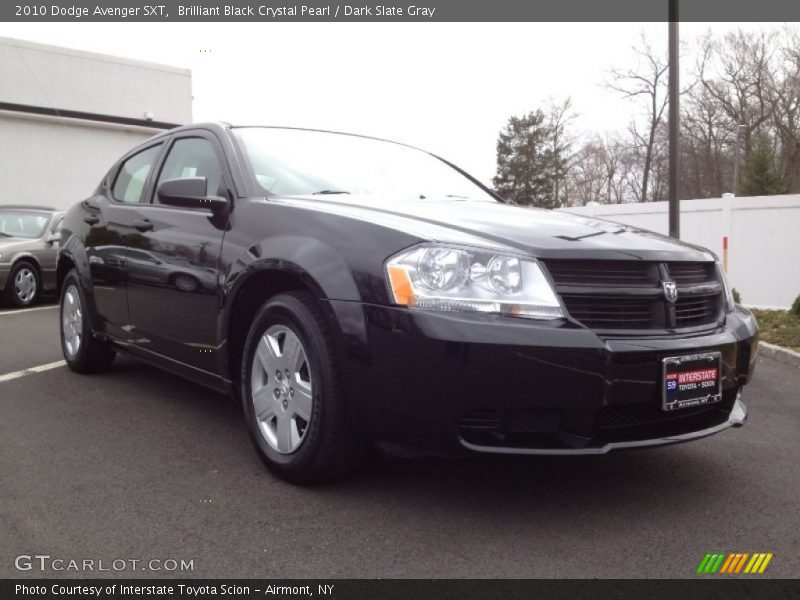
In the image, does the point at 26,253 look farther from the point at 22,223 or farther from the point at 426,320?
the point at 426,320

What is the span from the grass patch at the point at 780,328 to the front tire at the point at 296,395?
5569 mm

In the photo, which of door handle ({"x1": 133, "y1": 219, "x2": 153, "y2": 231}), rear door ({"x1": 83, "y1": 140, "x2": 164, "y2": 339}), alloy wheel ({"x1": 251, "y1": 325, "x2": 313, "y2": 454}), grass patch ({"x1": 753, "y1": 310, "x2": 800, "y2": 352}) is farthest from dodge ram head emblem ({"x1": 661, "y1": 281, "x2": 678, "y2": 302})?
grass patch ({"x1": 753, "y1": 310, "x2": 800, "y2": 352})

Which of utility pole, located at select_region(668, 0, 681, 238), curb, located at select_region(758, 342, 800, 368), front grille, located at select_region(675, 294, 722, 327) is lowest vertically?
curb, located at select_region(758, 342, 800, 368)

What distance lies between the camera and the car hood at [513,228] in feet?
9.30

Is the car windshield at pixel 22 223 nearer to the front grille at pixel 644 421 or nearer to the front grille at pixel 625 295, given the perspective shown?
the front grille at pixel 625 295

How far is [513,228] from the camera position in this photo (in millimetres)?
3043

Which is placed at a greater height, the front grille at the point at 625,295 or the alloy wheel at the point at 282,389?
the front grille at the point at 625,295

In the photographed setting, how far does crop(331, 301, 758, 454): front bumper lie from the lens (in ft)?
8.49

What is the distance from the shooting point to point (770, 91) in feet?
132

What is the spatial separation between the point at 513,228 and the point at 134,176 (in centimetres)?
293

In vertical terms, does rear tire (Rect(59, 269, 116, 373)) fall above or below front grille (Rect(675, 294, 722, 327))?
below

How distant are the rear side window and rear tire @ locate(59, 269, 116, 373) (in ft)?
2.39

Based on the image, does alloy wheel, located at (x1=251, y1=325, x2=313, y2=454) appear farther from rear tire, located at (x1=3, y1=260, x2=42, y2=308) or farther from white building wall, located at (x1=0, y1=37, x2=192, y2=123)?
white building wall, located at (x1=0, y1=37, x2=192, y2=123)

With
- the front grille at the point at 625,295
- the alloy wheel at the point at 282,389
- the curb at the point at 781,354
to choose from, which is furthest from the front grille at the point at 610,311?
the curb at the point at 781,354
